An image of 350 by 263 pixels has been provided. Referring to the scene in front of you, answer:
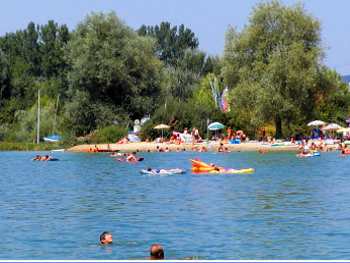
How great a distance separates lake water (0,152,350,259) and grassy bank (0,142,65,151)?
127ft

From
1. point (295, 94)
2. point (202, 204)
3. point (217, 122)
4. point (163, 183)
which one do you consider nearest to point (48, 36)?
point (217, 122)

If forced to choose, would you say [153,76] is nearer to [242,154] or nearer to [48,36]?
[242,154]

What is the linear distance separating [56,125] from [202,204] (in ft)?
231

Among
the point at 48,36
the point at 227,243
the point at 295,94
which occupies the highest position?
the point at 48,36

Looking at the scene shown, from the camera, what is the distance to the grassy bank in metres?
101

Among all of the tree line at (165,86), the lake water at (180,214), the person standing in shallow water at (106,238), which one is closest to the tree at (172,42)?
the tree line at (165,86)

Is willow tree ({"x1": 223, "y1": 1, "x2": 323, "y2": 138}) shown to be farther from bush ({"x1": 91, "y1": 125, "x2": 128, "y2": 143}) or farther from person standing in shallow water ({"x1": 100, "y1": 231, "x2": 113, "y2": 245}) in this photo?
person standing in shallow water ({"x1": 100, "y1": 231, "x2": 113, "y2": 245})

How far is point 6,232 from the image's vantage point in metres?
27.8

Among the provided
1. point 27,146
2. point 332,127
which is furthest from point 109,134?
point 332,127

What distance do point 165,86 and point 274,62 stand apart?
20.9m

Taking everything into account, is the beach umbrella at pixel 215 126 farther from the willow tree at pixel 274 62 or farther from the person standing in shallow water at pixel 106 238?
the person standing in shallow water at pixel 106 238

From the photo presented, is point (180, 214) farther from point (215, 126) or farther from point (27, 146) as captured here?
point (27, 146)

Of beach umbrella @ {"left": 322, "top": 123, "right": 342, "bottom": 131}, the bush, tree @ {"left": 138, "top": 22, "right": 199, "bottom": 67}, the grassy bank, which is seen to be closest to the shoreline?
the bush

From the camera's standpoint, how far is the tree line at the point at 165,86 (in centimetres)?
8738
